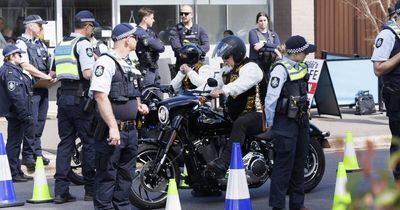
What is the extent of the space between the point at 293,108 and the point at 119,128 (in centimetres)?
157

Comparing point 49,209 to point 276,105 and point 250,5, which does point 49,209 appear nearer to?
point 276,105

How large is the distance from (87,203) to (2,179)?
916mm

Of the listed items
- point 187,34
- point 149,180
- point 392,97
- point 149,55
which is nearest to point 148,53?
point 149,55

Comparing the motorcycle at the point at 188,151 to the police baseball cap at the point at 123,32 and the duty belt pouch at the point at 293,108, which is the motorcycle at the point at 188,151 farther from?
the police baseball cap at the point at 123,32

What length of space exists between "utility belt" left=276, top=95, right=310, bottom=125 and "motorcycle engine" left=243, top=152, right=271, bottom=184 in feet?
3.44

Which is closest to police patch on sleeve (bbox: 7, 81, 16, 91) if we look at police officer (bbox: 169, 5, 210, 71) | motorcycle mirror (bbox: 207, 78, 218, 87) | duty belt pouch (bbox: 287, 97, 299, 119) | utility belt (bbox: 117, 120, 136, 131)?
motorcycle mirror (bbox: 207, 78, 218, 87)

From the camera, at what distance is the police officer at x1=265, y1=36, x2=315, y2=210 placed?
709 centimetres

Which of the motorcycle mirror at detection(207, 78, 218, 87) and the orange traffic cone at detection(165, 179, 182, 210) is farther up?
the motorcycle mirror at detection(207, 78, 218, 87)

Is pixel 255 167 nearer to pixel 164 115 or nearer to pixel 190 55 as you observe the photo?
pixel 164 115

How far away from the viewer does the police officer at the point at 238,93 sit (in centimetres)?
792

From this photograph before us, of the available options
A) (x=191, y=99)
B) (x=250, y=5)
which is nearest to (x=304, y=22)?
(x=250, y=5)

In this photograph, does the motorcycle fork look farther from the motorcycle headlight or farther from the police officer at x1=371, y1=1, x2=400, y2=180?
the police officer at x1=371, y1=1, x2=400, y2=180

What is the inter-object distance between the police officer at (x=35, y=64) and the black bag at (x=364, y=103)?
24.7 feet

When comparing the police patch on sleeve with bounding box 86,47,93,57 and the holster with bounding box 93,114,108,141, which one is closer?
the holster with bounding box 93,114,108,141
